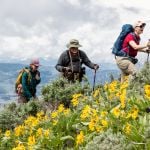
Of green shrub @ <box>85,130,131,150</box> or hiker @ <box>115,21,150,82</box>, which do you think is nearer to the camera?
green shrub @ <box>85,130,131,150</box>

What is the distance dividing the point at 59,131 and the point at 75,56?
4.81 metres

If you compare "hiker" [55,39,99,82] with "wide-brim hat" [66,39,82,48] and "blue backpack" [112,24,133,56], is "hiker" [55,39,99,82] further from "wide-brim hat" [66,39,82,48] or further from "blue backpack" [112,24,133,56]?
"blue backpack" [112,24,133,56]

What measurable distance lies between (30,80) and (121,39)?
3.73 metres

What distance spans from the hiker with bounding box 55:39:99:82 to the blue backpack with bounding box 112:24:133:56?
1.52m

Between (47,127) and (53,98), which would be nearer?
(47,127)

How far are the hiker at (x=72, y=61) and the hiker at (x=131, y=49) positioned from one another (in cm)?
144

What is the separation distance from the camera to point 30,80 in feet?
49.1

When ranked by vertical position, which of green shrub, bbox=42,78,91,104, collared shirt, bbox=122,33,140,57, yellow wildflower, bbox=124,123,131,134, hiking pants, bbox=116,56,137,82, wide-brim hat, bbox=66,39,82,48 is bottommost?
yellow wildflower, bbox=124,123,131,134

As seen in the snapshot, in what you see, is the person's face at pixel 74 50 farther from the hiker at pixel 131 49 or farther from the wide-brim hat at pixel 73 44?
the hiker at pixel 131 49

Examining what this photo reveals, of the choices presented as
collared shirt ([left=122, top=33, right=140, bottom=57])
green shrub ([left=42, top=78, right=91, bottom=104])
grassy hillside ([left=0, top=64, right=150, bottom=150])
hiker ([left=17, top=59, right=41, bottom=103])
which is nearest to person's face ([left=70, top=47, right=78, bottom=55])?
green shrub ([left=42, top=78, right=91, bottom=104])

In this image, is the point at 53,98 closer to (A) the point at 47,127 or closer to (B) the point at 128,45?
(B) the point at 128,45

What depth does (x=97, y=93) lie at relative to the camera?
9.78 meters

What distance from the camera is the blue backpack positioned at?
39.3ft

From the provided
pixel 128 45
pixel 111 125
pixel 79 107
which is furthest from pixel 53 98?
pixel 111 125
